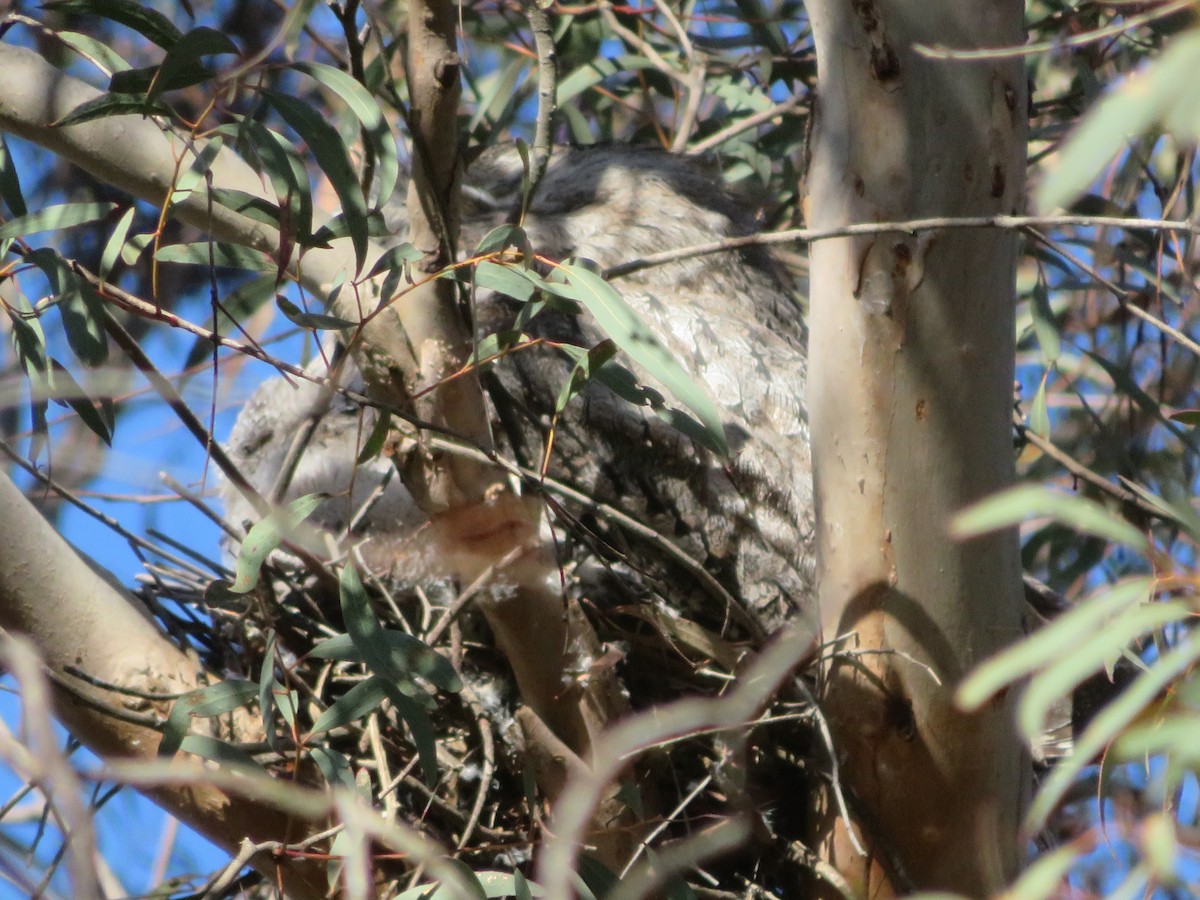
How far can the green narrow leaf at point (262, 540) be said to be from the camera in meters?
1.31

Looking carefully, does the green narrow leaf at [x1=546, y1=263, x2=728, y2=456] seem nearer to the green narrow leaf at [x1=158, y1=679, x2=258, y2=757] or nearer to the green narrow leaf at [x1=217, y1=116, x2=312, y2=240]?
the green narrow leaf at [x1=217, y1=116, x2=312, y2=240]

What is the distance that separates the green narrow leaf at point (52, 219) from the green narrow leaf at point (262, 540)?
16.1 inches

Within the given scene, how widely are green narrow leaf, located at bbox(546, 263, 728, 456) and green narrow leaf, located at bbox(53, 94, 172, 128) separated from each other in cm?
43

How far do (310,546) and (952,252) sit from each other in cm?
81

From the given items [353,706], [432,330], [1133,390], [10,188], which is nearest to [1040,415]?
[1133,390]

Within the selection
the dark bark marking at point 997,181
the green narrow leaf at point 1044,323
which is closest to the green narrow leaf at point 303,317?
the dark bark marking at point 997,181

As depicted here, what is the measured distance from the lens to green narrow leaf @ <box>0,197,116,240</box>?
139 cm

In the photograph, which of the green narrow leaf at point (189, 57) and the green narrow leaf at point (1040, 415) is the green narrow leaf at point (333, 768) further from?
the green narrow leaf at point (1040, 415)

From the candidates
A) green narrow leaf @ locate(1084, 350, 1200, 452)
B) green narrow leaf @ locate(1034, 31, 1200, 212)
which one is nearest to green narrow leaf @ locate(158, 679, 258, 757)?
green narrow leaf @ locate(1034, 31, 1200, 212)

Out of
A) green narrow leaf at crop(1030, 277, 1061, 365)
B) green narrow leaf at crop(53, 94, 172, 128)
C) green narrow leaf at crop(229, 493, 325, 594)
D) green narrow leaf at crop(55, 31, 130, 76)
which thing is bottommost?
green narrow leaf at crop(1030, 277, 1061, 365)

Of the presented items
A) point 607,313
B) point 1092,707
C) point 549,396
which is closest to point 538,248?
point 549,396

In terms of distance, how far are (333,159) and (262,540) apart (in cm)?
41

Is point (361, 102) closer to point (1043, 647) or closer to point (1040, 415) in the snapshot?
point (1043, 647)

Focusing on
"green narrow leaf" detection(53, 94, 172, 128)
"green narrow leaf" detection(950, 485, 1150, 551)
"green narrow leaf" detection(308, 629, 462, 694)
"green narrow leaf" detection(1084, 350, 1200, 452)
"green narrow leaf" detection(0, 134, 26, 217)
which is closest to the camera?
"green narrow leaf" detection(950, 485, 1150, 551)
